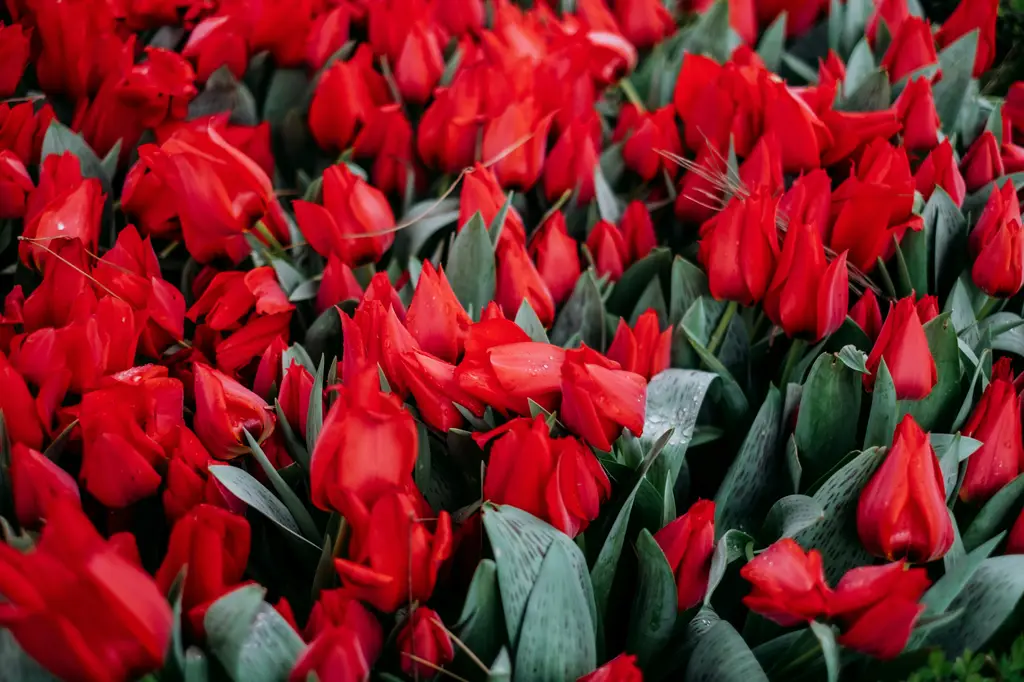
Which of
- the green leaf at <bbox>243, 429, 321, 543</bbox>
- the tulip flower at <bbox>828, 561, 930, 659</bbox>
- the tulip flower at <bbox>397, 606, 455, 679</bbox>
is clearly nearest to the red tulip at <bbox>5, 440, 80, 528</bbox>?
the green leaf at <bbox>243, 429, 321, 543</bbox>

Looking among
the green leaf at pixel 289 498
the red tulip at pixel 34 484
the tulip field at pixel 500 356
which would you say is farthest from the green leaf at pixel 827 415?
the red tulip at pixel 34 484

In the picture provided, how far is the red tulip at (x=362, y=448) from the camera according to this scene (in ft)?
1.55

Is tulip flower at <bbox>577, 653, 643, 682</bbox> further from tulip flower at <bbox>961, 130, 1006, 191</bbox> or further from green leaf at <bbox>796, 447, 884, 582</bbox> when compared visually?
tulip flower at <bbox>961, 130, 1006, 191</bbox>

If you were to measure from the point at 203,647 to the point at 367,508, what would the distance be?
0.36 ft

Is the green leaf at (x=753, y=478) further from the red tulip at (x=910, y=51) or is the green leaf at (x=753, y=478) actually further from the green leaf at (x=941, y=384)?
the red tulip at (x=910, y=51)

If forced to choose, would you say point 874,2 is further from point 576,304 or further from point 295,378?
point 295,378

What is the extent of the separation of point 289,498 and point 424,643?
0.44 ft

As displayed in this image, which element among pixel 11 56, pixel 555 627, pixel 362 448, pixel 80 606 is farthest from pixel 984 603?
pixel 11 56

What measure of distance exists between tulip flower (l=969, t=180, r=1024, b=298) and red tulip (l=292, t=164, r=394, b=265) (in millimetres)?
451

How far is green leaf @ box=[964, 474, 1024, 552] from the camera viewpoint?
577 mm

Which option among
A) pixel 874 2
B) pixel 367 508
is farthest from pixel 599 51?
pixel 367 508

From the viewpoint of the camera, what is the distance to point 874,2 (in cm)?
106

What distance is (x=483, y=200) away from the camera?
739 millimetres

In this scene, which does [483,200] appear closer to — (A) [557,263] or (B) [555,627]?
(A) [557,263]
